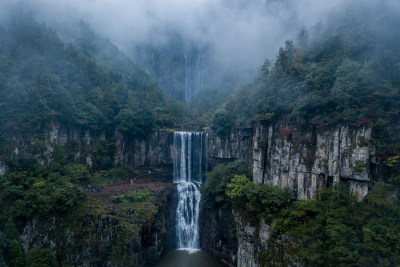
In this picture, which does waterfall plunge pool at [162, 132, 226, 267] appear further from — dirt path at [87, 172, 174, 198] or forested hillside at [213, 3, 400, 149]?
forested hillside at [213, 3, 400, 149]

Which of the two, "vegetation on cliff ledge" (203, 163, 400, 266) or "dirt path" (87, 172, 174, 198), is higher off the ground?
"vegetation on cliff ledge" (203, 163, 400, 266)

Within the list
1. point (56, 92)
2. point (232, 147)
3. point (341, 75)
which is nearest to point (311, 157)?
point (341, 75)

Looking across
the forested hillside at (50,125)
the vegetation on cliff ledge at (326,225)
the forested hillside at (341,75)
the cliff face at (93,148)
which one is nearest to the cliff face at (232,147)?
the forested hillside at (341,75)

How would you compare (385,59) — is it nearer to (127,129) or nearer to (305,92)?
(305,92)

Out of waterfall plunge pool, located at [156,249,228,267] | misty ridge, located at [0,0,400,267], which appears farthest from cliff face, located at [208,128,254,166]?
waterfall plunge pool, located at [156,249,228,267]

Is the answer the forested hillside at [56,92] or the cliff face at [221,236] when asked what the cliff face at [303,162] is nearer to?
the cliff face at [221,236]

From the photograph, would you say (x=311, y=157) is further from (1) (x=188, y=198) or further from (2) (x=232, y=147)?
(1) (x=188, y=198)

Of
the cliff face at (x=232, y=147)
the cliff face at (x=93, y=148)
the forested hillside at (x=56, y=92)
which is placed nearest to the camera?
the forested hillside at (x=56, y=92)
